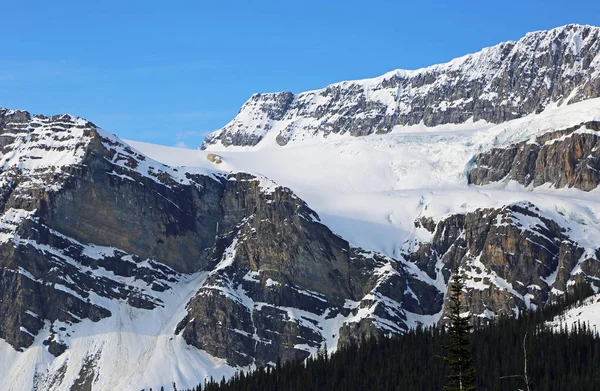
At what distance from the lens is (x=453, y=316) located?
10962 centimetres

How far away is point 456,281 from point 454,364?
7.74 metres

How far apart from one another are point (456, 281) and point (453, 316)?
405 centimetres

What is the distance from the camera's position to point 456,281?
11275 cm

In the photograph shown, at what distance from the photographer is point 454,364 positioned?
108 meters

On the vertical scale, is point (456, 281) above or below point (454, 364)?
above

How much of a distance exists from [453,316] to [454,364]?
3891mm
